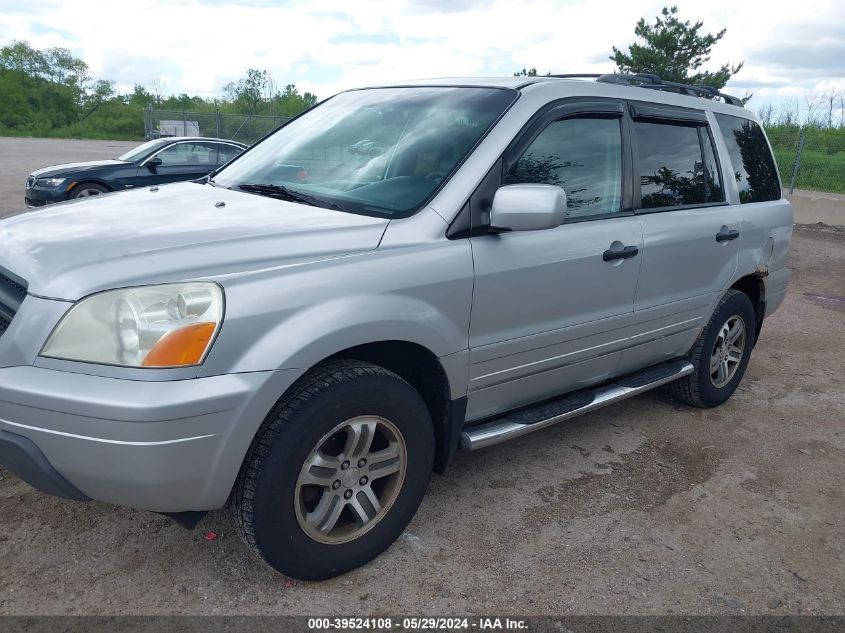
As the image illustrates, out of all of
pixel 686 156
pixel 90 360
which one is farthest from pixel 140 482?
pixel 686 156

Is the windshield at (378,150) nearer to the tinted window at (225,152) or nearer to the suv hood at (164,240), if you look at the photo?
the suv hood at (164,240)

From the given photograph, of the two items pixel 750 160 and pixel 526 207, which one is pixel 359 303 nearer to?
pixel 526 207

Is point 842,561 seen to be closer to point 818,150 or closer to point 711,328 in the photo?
point 711,328

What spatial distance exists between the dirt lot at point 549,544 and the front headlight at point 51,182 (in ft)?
27.6

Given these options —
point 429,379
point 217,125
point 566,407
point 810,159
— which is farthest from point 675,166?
point 217,125

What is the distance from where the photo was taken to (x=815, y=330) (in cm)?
695

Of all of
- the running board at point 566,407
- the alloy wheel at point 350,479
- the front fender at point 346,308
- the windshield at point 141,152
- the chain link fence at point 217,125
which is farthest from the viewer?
the chain link fence at point 217,125

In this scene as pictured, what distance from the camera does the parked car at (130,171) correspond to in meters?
10.6

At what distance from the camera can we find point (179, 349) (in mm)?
2139

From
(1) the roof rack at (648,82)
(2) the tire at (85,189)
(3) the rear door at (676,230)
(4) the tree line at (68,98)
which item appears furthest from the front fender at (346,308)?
(4) the tree line at (68,98)

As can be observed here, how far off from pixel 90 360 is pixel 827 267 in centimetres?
1092

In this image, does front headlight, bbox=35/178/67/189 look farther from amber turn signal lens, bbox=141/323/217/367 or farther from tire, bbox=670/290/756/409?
amber turn signal lens, bbox=141/323/217/367

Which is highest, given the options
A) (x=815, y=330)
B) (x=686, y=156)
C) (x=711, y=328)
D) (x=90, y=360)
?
(x=686, y=156)

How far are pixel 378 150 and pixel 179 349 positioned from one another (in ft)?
4.80
